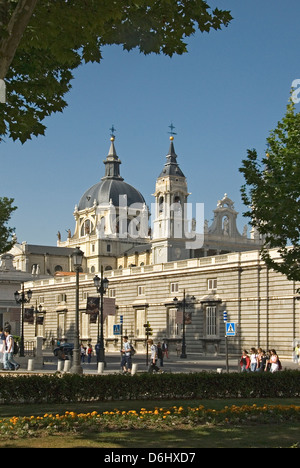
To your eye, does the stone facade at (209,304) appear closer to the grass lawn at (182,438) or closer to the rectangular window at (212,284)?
the rectangular window at (212,284)

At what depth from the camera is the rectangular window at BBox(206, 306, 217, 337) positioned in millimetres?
Result: 58906

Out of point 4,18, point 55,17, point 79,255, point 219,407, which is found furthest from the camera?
point 79,255

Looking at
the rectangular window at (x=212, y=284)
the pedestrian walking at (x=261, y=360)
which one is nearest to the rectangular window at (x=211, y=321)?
the rectangular window at (x=212, y=284)

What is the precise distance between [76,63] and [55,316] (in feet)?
231

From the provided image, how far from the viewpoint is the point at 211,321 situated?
59250 millimetres

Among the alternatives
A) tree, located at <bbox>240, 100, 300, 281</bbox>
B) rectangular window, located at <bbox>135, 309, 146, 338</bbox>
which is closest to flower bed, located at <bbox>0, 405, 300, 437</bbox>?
tree, located at <bbox>240, 100, 300, 281</bbox>

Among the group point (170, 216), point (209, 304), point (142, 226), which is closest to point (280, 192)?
point (209, 304)

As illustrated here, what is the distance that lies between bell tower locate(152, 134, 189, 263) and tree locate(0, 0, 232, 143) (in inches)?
3350

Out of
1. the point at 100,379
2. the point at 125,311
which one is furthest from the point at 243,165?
the point at 125,311

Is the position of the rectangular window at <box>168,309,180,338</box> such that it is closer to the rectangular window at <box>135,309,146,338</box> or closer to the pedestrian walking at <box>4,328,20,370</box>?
the rectangular window at <box>135,309,146,338</box>

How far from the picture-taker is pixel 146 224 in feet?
491

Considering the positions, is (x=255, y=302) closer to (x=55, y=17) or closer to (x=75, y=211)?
(x=55, y=17)

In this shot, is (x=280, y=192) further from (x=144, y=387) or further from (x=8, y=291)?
(x=8, y=291)

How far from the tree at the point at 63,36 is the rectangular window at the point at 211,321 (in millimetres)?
44756
